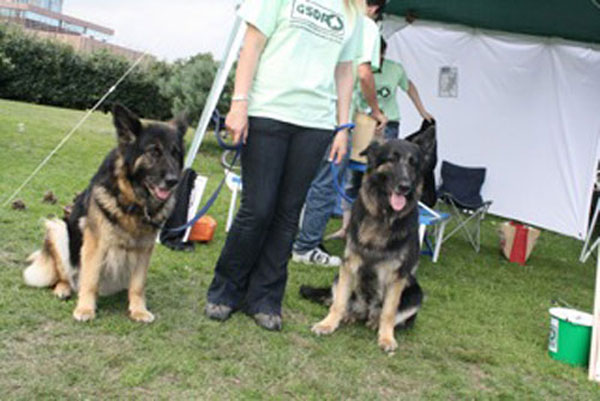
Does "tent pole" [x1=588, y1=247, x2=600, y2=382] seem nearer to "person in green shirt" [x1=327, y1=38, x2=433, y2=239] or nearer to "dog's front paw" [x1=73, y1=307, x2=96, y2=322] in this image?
"person in green shirt" [x1=327, y1=38, x2=433, y2=239]

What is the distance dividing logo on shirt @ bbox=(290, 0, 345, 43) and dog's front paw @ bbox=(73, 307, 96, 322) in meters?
1.75

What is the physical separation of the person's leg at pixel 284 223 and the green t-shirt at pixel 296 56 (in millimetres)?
115

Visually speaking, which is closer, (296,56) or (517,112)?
Answer: (296,56)

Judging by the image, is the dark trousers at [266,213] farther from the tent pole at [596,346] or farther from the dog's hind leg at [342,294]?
the tent pole at [596,346]

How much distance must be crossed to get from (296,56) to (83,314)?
1.66 meters

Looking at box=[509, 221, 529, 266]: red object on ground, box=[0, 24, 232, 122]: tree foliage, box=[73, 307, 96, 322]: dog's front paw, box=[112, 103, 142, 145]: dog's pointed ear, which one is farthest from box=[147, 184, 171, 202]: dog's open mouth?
box=[0, 24, 232, 122]: tree foliage

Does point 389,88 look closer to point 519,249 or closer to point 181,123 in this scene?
point 519,249

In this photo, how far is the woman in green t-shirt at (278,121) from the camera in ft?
8.30

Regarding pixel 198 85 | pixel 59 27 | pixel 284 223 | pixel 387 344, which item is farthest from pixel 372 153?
pixel 59 27

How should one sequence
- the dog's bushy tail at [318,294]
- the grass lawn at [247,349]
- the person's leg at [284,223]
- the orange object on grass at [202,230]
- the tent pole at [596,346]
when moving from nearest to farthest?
the grass lawn at [247,349], the person's leg at [284,223], the tent pole at [596,346], the dog's bushy tail at [318,294], the orange object on grass at [202,230]

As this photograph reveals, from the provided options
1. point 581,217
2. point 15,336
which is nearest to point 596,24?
point 581,217

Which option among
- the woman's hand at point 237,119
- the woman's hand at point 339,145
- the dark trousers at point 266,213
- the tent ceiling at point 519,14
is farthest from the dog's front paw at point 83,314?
the tent ceiling at point 519,14

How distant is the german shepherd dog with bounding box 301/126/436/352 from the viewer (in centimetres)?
299

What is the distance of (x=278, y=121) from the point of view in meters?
2.60
